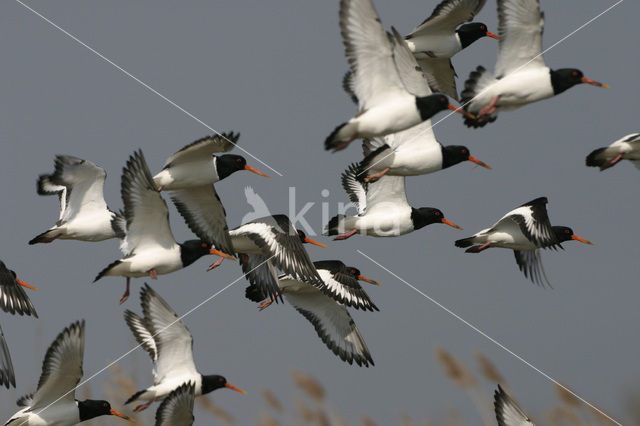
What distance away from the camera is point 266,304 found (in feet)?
42.3

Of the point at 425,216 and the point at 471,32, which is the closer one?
the point at 425,216

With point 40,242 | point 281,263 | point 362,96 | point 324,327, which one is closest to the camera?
point 362,96

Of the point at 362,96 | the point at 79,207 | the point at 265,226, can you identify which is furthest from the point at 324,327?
the point at 362,96

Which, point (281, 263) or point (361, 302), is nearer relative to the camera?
point (281, 263)

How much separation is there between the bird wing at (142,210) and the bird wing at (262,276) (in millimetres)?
1257

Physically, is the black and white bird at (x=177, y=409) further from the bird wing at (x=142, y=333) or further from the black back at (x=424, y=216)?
the black back at (x=424, y=216)

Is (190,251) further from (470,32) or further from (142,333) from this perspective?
(470,32)

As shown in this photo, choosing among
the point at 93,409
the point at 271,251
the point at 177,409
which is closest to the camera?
the point at 177,409

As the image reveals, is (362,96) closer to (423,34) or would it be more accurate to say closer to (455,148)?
(455,148)

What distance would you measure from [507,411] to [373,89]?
3.44 m

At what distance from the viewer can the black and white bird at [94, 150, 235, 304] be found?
11133mm

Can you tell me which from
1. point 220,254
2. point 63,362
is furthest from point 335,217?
point 63,362

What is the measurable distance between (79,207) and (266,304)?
8.10 feet

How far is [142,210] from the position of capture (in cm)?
1141
